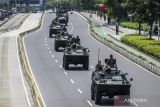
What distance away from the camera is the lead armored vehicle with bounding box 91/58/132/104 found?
3450 cm

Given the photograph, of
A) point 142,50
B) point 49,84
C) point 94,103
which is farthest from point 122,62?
point 94,103

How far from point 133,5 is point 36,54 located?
28052 millimetres

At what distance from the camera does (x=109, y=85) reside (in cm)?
3447

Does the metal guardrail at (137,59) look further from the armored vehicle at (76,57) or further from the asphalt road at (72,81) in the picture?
the armored vehicle at (76,57)

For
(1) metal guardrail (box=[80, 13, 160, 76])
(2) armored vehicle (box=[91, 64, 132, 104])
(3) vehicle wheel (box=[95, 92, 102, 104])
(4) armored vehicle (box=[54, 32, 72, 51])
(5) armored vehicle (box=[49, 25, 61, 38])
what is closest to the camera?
(2) armored vehicle (box=[91, 64, 132, 104])

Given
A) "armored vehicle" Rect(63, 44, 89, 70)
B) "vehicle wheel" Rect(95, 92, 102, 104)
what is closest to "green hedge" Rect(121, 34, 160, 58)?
"armored vehicle" Rect(63, 44, 89, 70)

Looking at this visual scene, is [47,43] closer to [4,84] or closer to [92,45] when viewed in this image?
[92,45]

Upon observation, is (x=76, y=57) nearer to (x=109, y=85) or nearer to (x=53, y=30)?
(x=109, y=85)

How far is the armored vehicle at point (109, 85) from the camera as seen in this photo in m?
34.5

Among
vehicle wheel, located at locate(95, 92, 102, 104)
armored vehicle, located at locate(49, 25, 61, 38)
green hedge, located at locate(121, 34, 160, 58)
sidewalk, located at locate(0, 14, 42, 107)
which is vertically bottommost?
armored vehicle, located at locate(49, 25, 61, 38)

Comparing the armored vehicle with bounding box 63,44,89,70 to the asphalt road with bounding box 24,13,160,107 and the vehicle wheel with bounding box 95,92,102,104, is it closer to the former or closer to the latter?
the asphalt road with bounding box 24,13,160,107

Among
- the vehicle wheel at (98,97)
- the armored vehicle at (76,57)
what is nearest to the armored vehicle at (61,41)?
the armored vehicle at (76,57)

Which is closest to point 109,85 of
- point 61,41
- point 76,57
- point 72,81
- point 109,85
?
point 109,85

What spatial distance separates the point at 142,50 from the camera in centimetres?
7438
